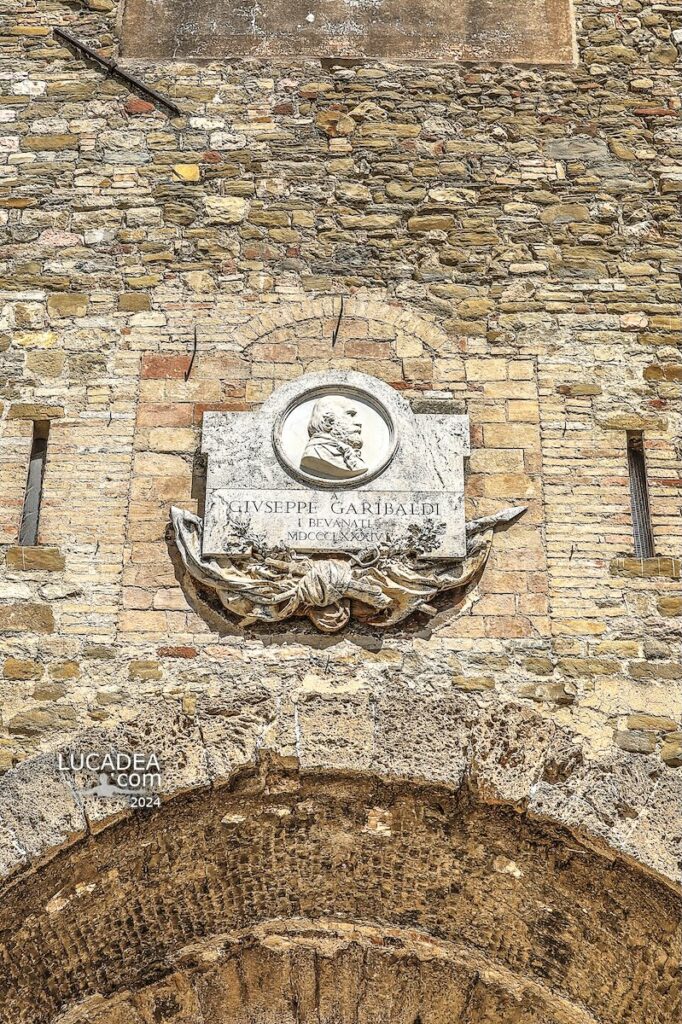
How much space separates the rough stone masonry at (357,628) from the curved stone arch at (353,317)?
14mm

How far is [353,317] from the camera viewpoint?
6.48 metres

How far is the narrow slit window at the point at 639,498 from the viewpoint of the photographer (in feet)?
19.8

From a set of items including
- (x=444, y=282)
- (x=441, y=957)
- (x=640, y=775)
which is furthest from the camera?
(x=444, y=282)

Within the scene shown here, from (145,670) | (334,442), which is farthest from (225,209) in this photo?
(145,670)

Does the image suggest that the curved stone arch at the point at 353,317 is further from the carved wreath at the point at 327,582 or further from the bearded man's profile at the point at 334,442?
the carved wreath at the point at 327,582

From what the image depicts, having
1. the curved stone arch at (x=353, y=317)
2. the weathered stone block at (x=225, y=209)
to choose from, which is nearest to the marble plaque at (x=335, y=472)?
the curved stone arch at (x=353, y=317)

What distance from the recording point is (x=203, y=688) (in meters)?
5.73

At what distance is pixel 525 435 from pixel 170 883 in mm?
2492

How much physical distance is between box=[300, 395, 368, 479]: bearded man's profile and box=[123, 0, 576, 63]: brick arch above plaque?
212cm

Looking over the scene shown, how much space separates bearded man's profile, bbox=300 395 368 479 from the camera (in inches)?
236

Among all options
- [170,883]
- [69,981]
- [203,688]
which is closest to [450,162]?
[203,688]

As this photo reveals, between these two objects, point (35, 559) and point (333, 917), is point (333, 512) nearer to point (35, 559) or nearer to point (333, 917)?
point (35, 559)

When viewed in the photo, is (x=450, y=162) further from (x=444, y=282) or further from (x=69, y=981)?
(x=69, y=981)

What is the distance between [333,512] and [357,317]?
3.49 ft
